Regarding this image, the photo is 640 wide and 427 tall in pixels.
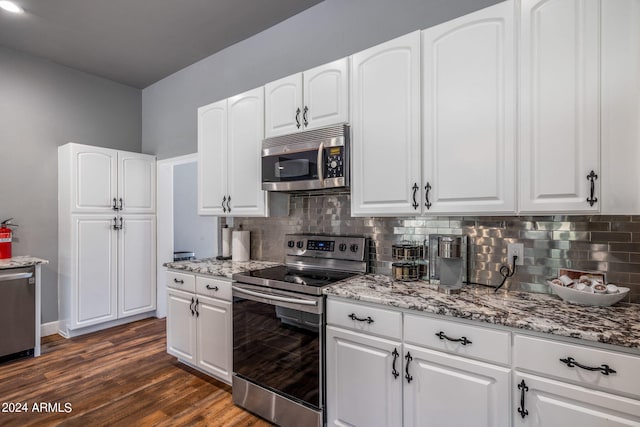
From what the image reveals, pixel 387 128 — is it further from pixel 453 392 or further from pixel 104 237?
pixel 104 237

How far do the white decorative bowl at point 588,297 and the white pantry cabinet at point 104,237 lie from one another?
13.6 feet

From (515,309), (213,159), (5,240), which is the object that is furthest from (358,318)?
(5,240)

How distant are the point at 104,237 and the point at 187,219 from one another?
2.35 metres

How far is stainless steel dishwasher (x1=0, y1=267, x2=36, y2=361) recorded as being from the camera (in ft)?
9.46

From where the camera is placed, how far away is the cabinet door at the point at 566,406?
44.1 inches

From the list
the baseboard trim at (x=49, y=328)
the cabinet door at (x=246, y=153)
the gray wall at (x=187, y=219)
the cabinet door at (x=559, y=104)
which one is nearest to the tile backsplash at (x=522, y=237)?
the cabinet door at (x=559, y=104)

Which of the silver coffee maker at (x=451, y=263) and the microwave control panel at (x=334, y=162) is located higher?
the microwave control panel at (x=334, y=162)

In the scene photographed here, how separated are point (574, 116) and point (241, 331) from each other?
85.3 inches

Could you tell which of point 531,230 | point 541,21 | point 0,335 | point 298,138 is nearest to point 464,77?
point 541,21

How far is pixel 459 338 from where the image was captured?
1425mm

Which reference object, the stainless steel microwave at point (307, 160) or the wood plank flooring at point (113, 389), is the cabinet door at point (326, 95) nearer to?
the stainless steel microwave at point (307, 160)

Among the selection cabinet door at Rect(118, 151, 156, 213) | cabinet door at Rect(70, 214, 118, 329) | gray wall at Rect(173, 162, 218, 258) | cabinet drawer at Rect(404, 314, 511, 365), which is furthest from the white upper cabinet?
cabinet drawer at Rect(404, 314, 511, 365)

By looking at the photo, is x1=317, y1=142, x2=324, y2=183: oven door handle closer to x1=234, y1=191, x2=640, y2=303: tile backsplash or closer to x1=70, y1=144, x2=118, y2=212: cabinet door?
x1=234, y1=191, x2=640, y2=303: tile backsplash

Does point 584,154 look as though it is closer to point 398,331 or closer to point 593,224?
point 593,224
